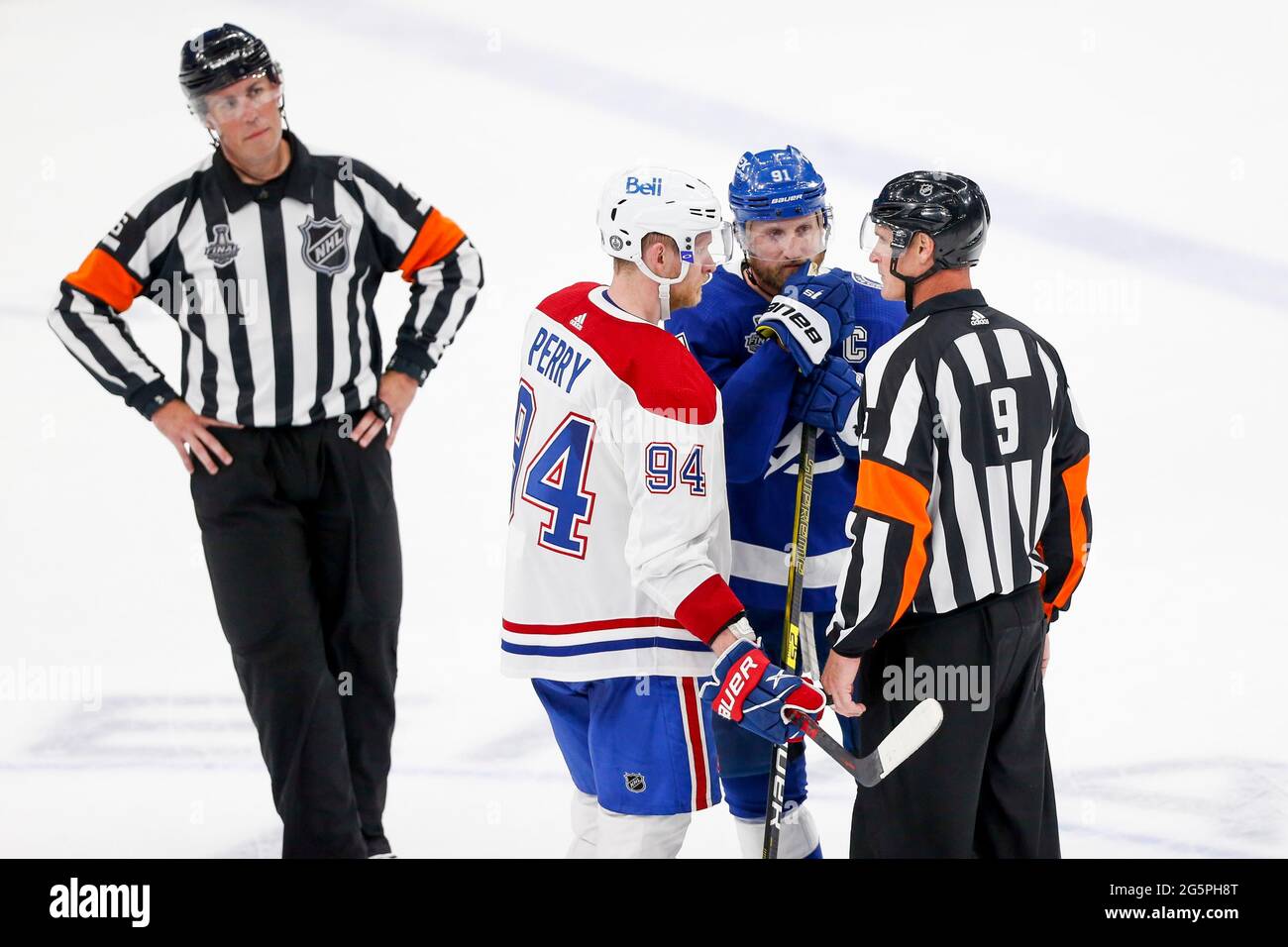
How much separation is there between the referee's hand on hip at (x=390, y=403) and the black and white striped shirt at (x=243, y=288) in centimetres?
5

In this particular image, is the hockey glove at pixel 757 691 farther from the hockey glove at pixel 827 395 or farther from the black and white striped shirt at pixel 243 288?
the black and white striped shirt at pixel 243 288

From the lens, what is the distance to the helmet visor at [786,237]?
8.52ft

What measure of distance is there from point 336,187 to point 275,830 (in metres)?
1.35

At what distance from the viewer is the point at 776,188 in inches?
101

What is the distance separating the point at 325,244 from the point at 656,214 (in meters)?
0.67

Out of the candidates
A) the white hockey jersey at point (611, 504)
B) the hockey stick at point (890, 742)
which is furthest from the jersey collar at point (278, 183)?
the hockey stick at point (890, 742)

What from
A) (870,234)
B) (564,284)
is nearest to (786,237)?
(870,234)

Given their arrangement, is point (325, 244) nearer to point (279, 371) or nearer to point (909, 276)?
point (279, 371)

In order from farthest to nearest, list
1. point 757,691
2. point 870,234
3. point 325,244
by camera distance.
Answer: point 325,244, point 870,234, point 757,691

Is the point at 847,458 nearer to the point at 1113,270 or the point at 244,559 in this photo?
the point at 244,559

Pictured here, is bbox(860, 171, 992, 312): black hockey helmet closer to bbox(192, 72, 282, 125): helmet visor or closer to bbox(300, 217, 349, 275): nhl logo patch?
bbox(300, 217, 349, 275): nhl logo patch

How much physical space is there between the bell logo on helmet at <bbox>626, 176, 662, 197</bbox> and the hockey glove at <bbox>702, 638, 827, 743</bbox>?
2.32 feet

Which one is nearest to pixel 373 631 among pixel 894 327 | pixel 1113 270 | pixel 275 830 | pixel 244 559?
pixel 244 559

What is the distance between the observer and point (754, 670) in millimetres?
2127
